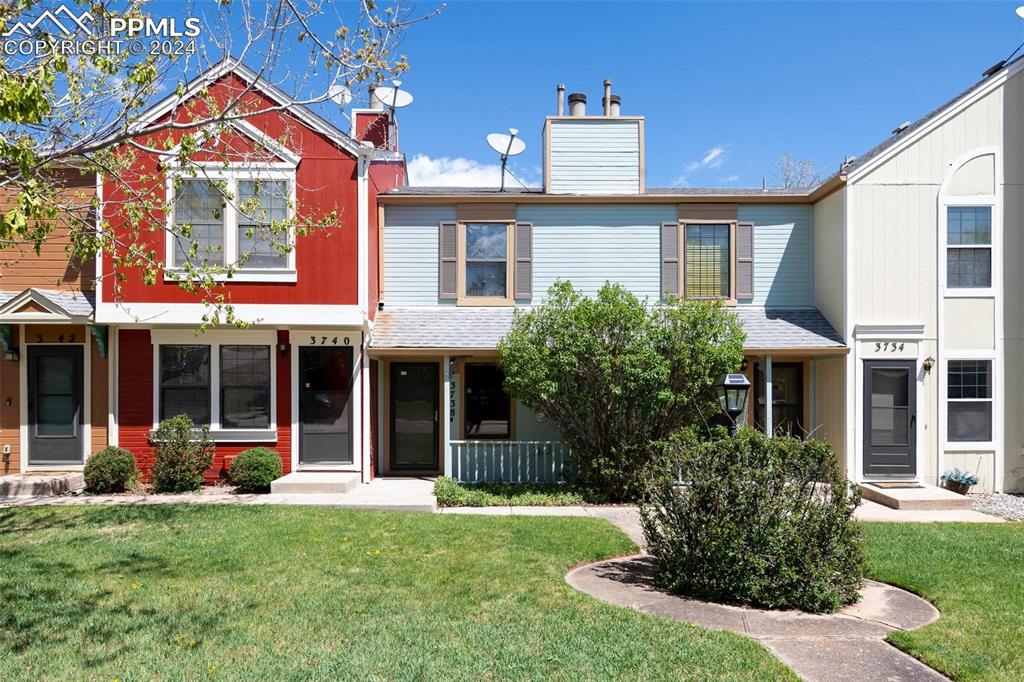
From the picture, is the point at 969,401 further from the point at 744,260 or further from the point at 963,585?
the point at 963,585

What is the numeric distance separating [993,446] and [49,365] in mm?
16411

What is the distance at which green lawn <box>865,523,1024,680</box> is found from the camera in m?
4.57

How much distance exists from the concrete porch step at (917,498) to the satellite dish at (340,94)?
883cm

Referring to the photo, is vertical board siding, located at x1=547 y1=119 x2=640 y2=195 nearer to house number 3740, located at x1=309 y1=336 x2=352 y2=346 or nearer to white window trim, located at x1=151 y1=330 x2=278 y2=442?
house number 3740, located at x1=309 y1=336 x2=352 y2=346

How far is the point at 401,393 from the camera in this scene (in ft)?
41.5

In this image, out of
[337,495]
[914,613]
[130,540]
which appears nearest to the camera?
[914,613]

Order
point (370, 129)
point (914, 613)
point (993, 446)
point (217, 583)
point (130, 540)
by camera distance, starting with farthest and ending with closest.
Result: point (370, 129) < point (993, 446) < point (130, 540) < point (217, 583) < point (914, 613)

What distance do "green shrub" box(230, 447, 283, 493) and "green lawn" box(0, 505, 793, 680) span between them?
7.67ft

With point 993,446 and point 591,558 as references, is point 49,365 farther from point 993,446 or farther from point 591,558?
point 993,446

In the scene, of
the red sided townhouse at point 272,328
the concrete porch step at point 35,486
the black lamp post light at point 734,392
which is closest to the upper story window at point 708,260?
the black lamp post light at point 734,392

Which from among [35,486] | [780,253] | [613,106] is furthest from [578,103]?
[35,486]

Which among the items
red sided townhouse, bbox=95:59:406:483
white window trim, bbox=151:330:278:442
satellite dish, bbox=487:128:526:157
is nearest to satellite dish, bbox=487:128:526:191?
satellite dish, bbox=487:128:526:157

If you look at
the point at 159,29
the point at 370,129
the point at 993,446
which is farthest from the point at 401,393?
the point at 993,446

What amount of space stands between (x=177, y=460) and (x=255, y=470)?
4.14 ft
